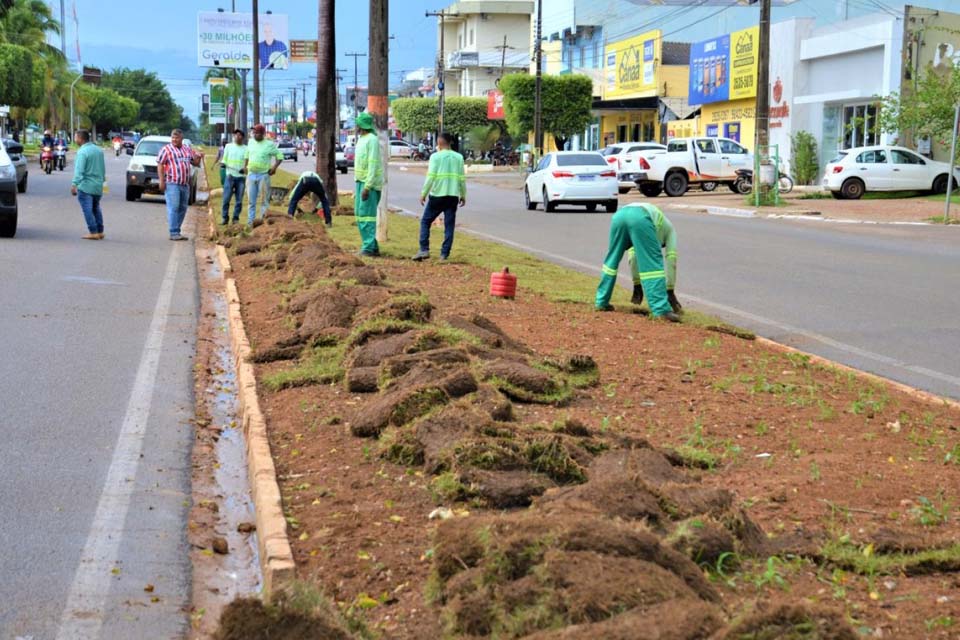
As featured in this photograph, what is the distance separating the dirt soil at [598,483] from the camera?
3.94 m

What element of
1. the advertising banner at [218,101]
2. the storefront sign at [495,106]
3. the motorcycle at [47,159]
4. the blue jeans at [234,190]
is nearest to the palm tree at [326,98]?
the blue jeans at [234,190]

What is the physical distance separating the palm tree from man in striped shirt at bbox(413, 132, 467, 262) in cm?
1012

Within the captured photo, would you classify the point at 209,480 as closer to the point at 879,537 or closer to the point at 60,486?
the point at 60,486

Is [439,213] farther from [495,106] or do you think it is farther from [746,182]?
[495,106]

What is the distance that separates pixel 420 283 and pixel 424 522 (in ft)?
27.6

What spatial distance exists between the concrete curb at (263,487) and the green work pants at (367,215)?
20.1ft

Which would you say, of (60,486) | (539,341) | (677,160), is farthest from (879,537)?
(677,160)

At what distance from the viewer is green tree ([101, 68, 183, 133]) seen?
174 meters

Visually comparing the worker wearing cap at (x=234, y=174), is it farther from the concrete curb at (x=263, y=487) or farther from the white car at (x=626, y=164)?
the white car at (x=626, y=164)

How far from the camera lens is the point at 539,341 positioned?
32.0ft

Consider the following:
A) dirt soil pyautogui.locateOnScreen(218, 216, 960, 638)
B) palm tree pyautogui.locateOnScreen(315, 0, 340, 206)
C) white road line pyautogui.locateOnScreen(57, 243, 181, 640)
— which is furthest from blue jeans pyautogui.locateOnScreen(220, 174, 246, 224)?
white road line pyautogui.locateOnScreen(57, 243, 181, 640)

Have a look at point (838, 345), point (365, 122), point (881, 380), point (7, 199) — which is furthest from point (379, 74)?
point (881, 380)

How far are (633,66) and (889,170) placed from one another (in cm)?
2816

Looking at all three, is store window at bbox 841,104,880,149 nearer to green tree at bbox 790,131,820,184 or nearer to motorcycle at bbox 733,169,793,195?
green tree at bbox 790,131,820,184
